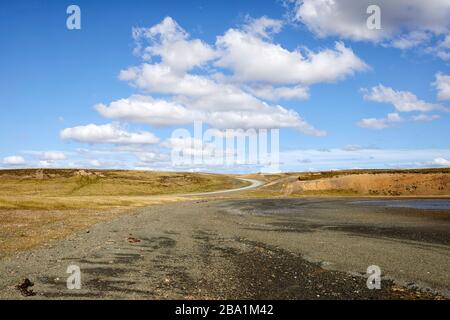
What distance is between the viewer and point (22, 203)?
56688 millimetres

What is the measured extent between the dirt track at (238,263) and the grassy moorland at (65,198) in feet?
13.1

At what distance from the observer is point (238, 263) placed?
19891 millimetres

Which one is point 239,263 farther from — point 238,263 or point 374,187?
point 374,187

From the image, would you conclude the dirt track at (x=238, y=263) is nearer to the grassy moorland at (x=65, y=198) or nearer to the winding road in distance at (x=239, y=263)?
the winding road in distance at (x=239, y=263)

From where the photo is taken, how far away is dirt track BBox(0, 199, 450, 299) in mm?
14883

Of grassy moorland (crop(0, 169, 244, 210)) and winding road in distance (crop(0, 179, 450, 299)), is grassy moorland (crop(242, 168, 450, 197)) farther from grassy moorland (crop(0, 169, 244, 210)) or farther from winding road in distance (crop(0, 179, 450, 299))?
winding road in distance (crop(0, 179, 450, 299))

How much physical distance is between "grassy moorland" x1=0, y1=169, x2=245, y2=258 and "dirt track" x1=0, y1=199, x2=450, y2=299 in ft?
Result: 13.1

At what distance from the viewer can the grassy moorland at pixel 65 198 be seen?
31780mm

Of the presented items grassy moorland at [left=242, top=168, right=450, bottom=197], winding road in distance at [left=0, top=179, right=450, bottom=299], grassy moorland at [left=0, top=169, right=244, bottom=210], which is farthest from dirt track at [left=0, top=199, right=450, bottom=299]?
grassy moorland at [left=0, top=169, right=244, bottom=210]

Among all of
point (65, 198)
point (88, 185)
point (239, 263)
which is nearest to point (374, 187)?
point (65, 198)
